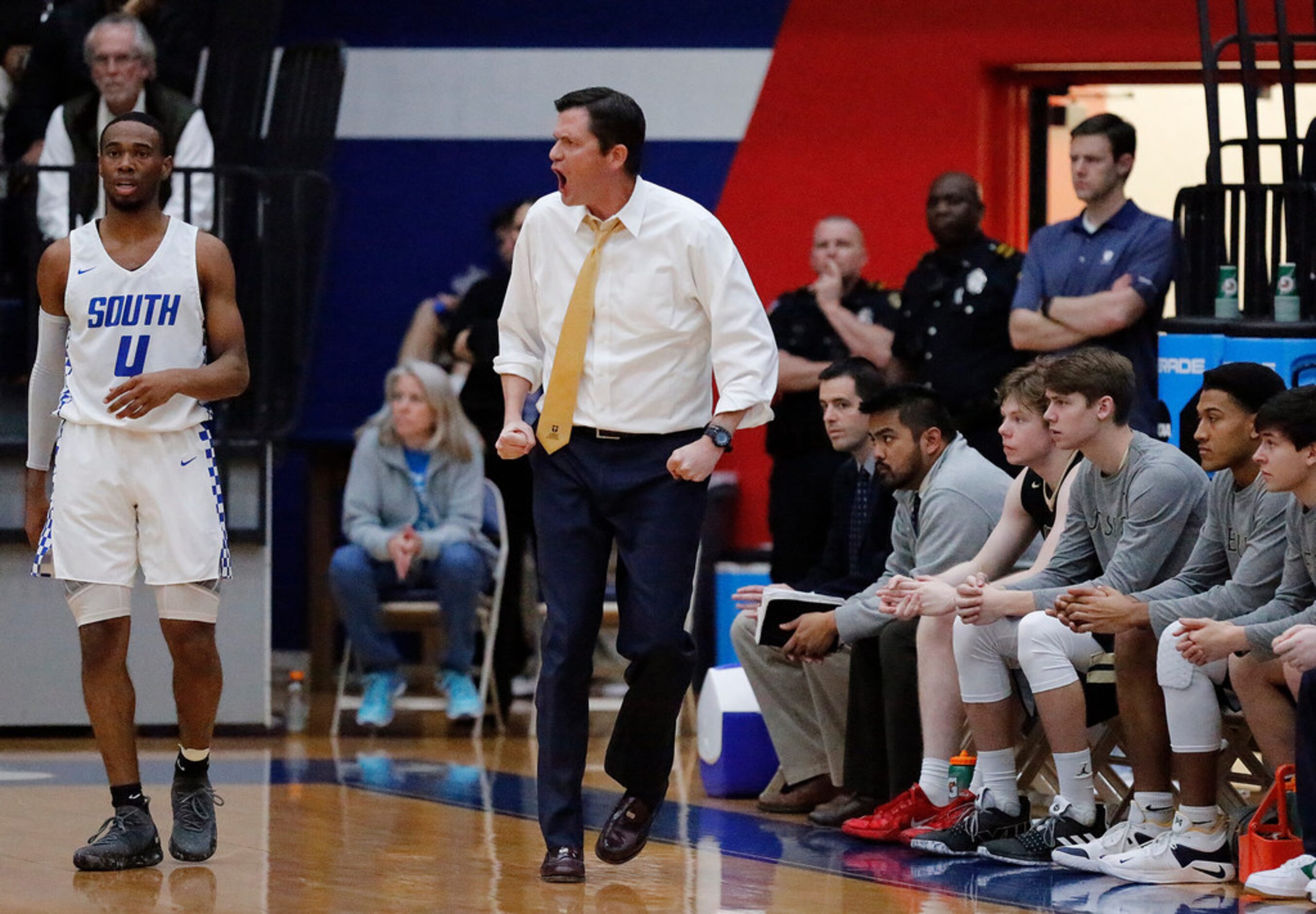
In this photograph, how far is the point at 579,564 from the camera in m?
4.68

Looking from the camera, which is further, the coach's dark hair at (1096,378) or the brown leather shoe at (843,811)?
the brown leather shoe at (843,811)

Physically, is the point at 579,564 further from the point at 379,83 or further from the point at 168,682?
the point at 379,83

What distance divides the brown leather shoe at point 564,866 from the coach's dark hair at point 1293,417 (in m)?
1.72

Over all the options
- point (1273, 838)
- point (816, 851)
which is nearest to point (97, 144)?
point (816, 851)

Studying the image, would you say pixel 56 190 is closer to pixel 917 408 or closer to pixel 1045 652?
pixel 917 408

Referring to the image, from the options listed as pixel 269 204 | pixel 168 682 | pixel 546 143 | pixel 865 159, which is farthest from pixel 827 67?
pixel 168 682

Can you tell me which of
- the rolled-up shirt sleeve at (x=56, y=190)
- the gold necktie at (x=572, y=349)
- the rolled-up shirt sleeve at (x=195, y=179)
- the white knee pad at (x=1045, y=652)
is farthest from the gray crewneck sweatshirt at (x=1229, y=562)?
the rolled-up shirt sleeve at (x=56, y=190)

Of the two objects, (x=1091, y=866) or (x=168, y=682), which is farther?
(x=168, y=682)

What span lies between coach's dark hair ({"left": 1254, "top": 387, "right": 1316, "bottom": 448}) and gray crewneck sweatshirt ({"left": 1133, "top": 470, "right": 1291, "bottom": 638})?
19 cm

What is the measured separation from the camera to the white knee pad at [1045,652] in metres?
5.10

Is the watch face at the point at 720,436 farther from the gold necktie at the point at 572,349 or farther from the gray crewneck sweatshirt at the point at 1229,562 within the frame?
the gray crewneck sweatshirt at the point at 1229,562

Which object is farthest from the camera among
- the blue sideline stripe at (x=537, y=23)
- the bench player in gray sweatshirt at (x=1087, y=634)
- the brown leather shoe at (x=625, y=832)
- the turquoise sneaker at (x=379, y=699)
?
the blue sideline stripe at (x=537, y=23)

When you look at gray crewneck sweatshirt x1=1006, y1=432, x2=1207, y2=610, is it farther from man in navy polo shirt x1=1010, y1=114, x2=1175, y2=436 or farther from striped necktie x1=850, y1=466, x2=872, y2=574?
man in navy polo shirt x1=1010, y1=114, x2=1175, y2=436

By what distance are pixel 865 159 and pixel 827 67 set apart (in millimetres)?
396
